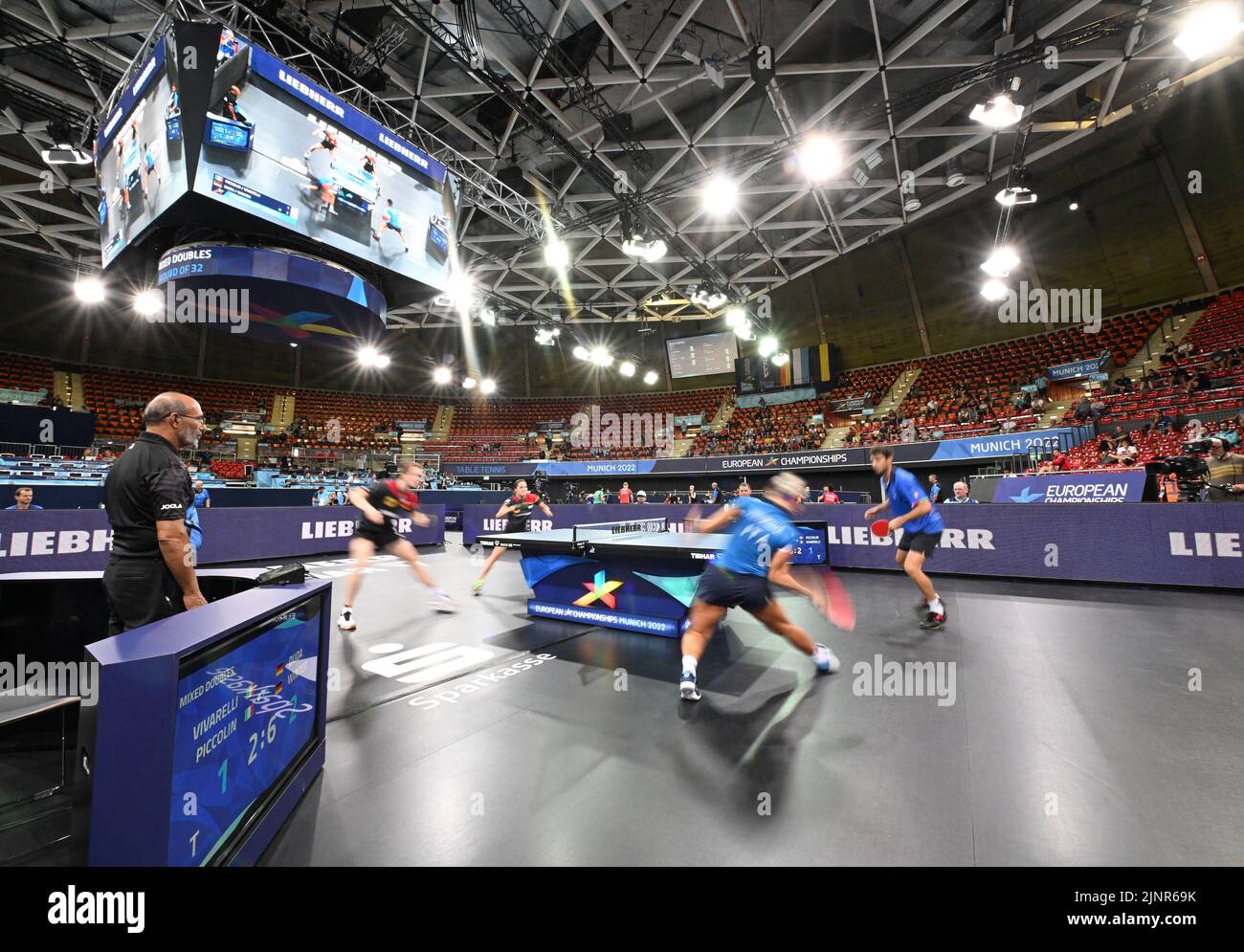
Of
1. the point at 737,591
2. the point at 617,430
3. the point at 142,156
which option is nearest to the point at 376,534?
the point at 737,591

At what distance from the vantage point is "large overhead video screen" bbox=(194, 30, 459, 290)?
276 inches

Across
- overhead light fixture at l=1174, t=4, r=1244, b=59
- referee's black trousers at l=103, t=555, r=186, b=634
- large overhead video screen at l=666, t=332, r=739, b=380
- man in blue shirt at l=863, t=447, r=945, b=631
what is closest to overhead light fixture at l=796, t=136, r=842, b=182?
overhead light fixture at l=1174, t=4, r=1244, b=59

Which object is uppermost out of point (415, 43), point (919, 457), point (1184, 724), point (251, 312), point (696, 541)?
point (415, 43)

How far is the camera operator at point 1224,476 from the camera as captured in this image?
7.23m

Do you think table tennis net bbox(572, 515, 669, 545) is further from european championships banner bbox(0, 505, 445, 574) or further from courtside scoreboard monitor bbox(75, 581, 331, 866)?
european championships banner bbox(0, 505, 445, 574)

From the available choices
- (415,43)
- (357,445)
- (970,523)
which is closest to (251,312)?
(415,43)

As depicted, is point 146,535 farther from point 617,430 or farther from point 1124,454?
point 617,430

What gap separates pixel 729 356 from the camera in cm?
2981

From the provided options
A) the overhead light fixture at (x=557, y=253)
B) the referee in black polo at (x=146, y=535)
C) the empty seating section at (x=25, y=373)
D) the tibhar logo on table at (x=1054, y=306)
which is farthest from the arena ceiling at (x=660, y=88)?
the referee in black polo at (x=146, y=535)

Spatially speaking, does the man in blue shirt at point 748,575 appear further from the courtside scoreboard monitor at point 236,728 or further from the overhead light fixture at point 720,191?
the overhead light fixture at point 720,191

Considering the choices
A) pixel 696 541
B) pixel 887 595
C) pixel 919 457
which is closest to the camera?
pixel 696 541

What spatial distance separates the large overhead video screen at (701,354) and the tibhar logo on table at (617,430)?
10.8 feet
